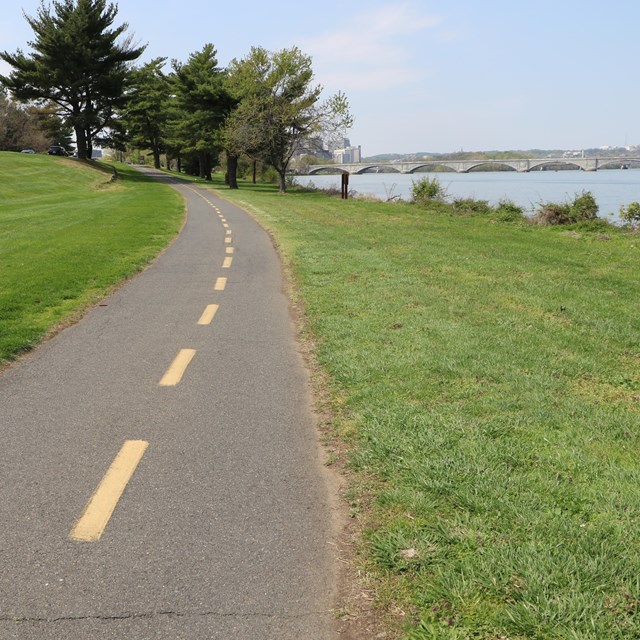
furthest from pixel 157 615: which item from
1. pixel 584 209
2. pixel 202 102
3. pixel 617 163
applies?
pixel 617 163

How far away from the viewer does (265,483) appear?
3748mm

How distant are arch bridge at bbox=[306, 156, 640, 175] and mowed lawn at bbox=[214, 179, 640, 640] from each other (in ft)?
199

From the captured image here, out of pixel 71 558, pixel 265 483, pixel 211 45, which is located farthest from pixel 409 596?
pixel 211 45

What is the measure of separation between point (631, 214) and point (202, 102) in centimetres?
4473

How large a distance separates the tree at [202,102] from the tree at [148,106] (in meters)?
7.54

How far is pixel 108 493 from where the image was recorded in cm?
360

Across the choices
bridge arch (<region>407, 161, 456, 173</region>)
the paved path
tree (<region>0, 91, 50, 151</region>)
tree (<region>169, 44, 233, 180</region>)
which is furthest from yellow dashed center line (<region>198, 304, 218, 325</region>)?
tree (<region>0, 91, 50, 151</region>)

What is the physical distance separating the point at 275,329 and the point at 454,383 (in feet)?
9.58

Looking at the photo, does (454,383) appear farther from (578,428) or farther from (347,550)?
(347,550)

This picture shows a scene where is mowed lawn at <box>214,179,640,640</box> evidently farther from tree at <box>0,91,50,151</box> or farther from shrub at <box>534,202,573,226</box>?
tree at <box>0,91,50,151</box>

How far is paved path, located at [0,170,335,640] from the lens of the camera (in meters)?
2.64

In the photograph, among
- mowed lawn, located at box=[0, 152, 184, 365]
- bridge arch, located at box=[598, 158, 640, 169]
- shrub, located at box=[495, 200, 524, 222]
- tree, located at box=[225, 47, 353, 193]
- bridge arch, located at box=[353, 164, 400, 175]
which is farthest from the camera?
bridge arch, located at box=[353, 164, 400, 175]

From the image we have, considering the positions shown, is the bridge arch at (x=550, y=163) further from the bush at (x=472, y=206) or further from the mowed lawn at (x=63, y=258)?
the mowed lawn at (x=63, y=258)

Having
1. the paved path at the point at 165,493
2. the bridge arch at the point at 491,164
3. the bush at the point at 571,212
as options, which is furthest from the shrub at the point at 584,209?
the bridge arch at the point at 491,164
